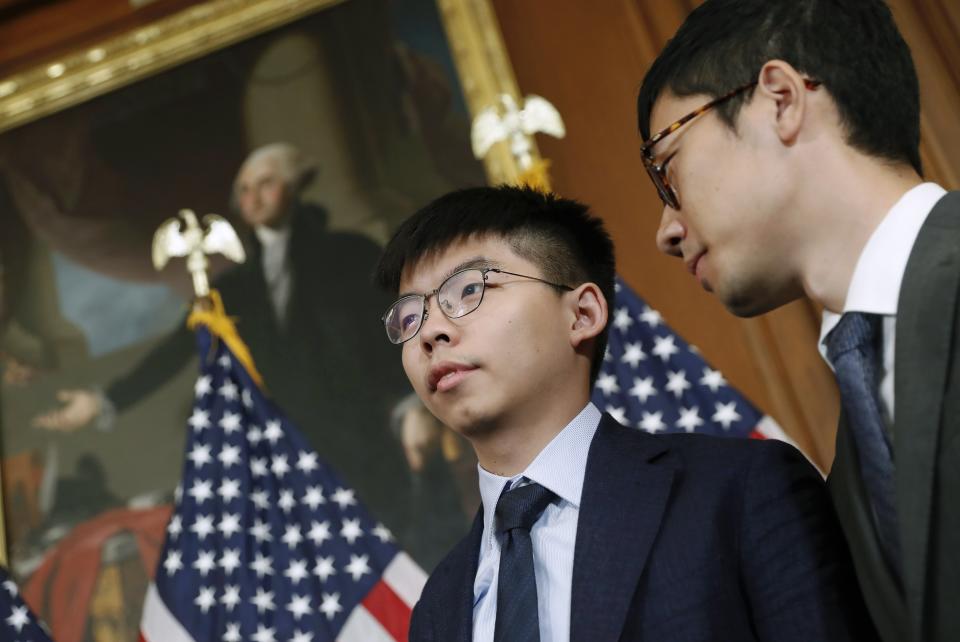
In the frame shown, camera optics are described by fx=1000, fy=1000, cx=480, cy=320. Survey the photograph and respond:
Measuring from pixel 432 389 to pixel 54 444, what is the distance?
3126 millimetres

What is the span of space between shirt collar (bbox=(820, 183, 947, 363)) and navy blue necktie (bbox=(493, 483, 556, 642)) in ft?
2.10

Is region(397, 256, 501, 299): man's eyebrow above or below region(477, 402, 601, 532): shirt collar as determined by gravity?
above

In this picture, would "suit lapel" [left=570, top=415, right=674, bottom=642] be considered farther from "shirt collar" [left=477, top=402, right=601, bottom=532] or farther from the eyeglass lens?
the eyeglass lens

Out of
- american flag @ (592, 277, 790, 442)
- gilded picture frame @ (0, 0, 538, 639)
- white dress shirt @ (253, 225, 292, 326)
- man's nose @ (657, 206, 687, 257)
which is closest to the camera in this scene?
man's nose @ (657, 206, 687, 257)

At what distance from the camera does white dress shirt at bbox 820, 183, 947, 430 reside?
1.47m

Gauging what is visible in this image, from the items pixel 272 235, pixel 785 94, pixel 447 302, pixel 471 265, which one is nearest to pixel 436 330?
pixel 447 302

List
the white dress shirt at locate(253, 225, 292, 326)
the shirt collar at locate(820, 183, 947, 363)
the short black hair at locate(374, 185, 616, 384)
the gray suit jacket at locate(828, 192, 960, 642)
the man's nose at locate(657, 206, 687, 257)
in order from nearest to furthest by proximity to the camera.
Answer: the gray suit jacket at locate(828, 192, 960, 642) → the shirt collar at locate(820, 183, 947, 363) → the man's nose at locate(657, 206, 687, 257) → the short black hair at locate(374, 185, 616, 384) → the white dress shirt at locate(253, 225, 292, 326)

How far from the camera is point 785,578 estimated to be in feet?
5.33

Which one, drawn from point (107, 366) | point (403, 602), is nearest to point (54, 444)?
point (107, 366)

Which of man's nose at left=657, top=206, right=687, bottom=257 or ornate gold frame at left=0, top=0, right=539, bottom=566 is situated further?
ornate gold frame at left=0, top=0, right=539, bottom=566

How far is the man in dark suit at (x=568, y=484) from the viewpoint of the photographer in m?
1.63

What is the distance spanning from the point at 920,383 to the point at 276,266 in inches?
140

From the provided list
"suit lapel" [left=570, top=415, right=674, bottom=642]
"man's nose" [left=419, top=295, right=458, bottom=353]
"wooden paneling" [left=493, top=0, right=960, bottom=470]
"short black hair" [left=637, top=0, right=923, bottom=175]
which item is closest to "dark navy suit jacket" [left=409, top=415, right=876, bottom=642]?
"suit lapel" [left=570, top=415, right=674, bottom=642]

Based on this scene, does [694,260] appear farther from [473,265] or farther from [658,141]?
[473,265]
